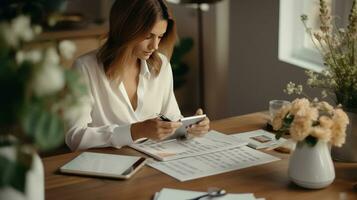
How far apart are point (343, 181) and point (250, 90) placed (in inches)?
76.4

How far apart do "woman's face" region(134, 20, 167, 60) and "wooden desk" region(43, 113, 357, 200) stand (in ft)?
1.93

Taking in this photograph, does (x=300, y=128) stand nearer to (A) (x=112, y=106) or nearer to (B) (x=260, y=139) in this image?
(B) (x=260, y=139)

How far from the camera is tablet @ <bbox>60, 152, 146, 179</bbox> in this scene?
1689 millimetres

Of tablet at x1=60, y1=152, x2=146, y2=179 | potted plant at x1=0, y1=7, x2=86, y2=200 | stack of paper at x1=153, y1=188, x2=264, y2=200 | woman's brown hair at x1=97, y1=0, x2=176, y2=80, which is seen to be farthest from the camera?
woman's brown hair at x1=97, y1=0, x2=176, y2=80

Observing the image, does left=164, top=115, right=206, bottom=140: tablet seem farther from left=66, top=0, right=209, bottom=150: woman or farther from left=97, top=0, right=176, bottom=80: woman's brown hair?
left=97, top=0, right=176, bottom=80: woman's brown hair

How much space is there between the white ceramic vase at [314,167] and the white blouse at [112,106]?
636 mm

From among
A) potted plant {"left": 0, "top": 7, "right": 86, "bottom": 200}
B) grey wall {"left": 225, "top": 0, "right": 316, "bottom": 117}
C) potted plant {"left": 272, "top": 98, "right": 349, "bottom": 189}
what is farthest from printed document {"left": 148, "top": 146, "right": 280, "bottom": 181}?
grey wall {"left": 225, "top": 0, "right": 316, "bottom": 117}

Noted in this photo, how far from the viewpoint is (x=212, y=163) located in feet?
5.84

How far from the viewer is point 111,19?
217 cm

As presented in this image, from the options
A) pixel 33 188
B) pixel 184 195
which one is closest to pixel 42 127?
pixel 33 188

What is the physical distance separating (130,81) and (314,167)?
99 cm

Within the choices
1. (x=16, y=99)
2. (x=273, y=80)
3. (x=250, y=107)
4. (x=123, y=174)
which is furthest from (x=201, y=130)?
(x=250, y=107)

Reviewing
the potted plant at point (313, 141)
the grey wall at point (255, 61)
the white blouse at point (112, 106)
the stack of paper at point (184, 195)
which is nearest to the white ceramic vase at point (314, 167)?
the potted plant at point (313, 141)

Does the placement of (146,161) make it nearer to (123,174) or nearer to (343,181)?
(123,174)
